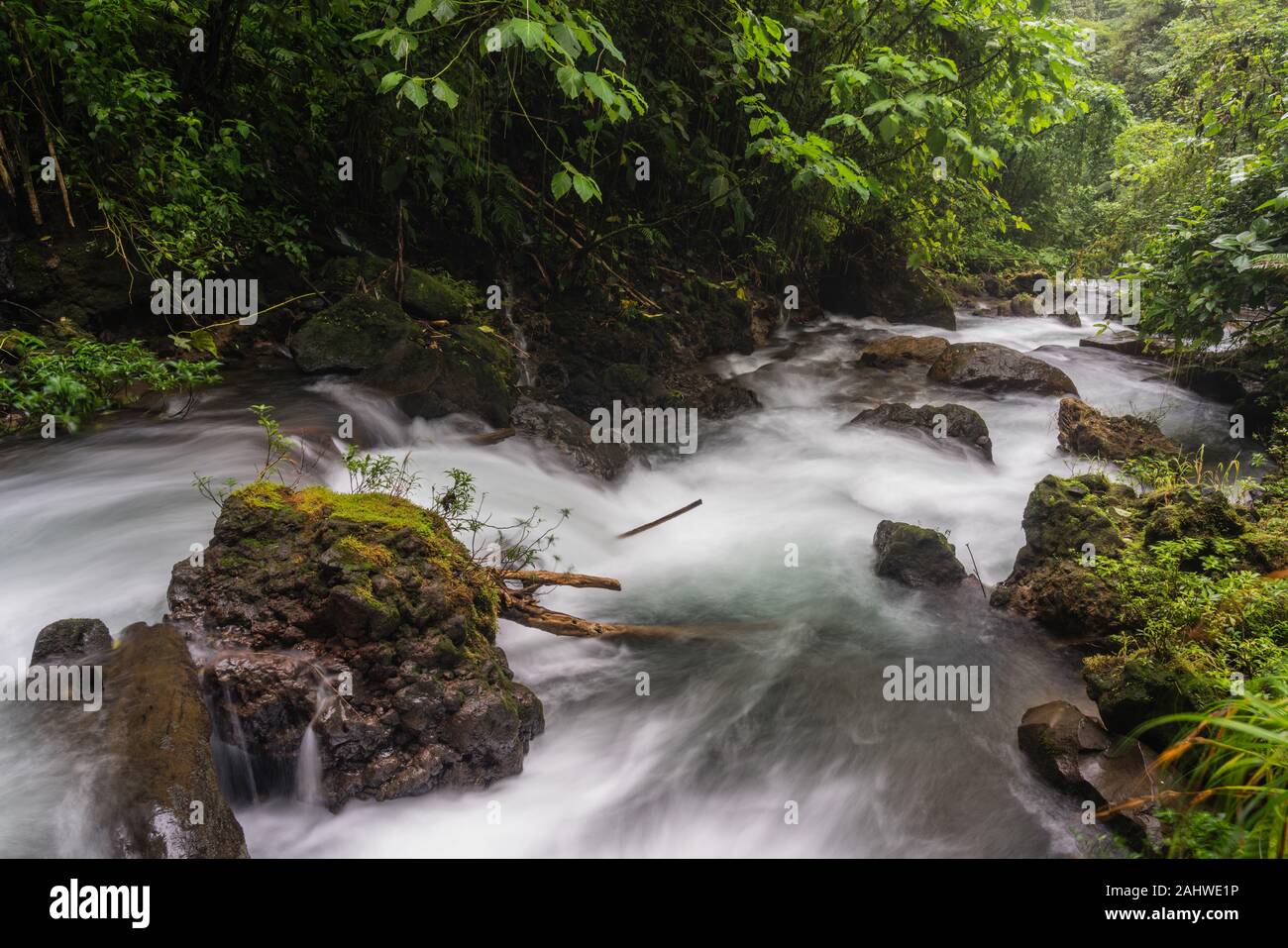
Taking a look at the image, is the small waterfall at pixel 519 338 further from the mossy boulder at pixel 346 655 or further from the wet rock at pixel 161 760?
the wet rock at pixel 161 760

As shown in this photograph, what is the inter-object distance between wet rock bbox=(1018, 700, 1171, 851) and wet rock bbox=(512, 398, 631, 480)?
4223 millimetres

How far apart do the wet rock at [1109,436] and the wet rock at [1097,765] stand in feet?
14.7

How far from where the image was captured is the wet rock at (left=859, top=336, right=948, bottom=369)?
10742 mm

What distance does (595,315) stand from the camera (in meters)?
9.02

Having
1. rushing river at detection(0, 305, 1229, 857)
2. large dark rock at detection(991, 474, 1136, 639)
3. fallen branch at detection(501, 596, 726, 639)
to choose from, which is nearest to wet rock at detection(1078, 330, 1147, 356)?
rushing river at detection(0, 305, 1229, 857)

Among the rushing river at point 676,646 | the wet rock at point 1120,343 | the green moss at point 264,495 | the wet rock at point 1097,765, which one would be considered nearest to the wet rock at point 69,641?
the rushing river at point 676,646

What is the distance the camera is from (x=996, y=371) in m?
9.74

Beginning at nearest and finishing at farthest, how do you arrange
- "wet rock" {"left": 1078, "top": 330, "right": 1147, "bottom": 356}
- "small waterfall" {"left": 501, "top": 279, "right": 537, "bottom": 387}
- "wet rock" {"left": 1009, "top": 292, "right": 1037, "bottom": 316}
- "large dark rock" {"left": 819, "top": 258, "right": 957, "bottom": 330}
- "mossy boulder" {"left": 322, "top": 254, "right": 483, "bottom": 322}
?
"mossy boulder" {"left": 322, "top": 254, "right": 483, "bottom": 322}
"small waterfall" {"left": 501, "top": 279, "right": 537, "bottom": 387}
"wet rock" {"left": 1078, "top": 330, "right": 1147, "bottom": 356}
"large dark rock" {"left": 819, "top": 258, "right": 957, "bottom": 330}
"wet rock" {"left": 1009, "top": 292, "right": 1037, "bottom": 316}

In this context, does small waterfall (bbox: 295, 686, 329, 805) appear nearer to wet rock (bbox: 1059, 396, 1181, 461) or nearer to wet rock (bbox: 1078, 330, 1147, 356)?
wet rock (bbox: 1059, 396, 1181, 461)

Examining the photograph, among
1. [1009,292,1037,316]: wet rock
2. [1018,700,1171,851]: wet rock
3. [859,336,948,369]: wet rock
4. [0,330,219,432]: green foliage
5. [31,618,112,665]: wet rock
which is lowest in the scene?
[1018,700,1171,851]: wet rock

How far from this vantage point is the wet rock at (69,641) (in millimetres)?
3156

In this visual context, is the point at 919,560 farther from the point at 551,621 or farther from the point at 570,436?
the point at 570,436
